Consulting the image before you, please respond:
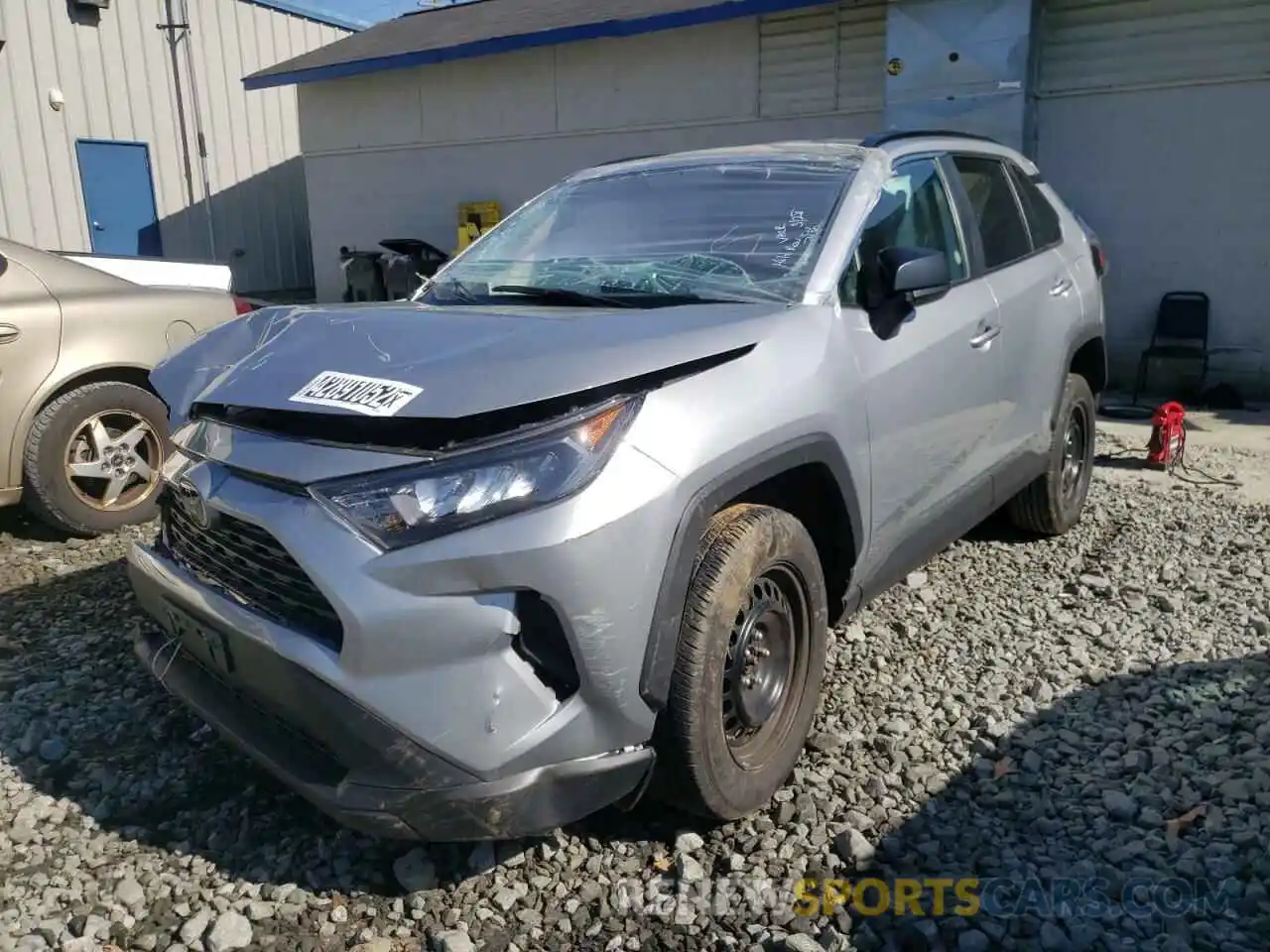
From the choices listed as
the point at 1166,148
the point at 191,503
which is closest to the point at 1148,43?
the point at 1166,148

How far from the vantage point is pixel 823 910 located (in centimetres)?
239

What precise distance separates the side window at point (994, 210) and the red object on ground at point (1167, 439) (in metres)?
2.41

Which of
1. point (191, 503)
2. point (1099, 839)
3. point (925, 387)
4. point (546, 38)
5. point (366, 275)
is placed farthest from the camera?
point (366, 275)

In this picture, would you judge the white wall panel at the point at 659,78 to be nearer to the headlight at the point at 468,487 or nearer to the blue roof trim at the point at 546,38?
the blue roof trim at the point at 546,38

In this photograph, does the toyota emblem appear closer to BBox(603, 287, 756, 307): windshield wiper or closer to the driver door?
BBox(603, 287, 756, 307): windshield wiper

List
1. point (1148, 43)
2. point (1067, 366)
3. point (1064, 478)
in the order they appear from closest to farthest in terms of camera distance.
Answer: point (1067, 366)
point (1064, 478)
point (1148, 43)

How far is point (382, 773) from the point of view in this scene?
2125mm

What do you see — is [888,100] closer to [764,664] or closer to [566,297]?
[566,297]

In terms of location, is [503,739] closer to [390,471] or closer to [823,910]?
[390,471]

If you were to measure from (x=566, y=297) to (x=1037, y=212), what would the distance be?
2.61 meters

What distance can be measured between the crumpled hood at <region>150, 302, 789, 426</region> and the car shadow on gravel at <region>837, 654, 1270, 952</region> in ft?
4.58

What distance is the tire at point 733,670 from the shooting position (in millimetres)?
2328

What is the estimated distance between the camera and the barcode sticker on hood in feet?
7.06

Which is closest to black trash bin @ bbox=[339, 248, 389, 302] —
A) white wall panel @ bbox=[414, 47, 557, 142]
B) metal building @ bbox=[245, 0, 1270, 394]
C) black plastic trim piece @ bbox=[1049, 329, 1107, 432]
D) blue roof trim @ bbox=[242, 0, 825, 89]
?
metal building @ bbox=[245, 0, 1270, 394]
